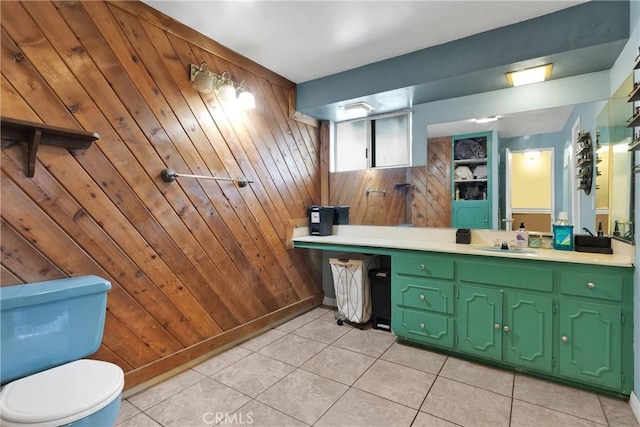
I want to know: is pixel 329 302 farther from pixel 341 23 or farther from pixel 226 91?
pixel 341 23

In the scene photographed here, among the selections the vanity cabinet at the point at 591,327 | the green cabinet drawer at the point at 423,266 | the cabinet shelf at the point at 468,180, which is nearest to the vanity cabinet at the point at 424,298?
the green cabinet drawer at the point at 423,266

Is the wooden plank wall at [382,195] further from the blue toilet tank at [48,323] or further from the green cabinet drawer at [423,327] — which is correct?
the blue toilet tank at [48,323]

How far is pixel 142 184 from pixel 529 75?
2966 millimetres

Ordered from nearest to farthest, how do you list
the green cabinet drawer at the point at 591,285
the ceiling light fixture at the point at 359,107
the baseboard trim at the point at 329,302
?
the green cabinet drawer at the point at 591,285 → the ceiling light fixture at the point at 359,107 → the baseboard trim at the point at 329,302

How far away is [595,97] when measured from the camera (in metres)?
2.36

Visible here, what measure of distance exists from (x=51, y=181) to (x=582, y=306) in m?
3.23

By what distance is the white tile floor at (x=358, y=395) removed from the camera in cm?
178

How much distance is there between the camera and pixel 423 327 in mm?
2584

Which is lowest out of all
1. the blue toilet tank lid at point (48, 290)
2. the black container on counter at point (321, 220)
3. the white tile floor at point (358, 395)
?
the white tile floor at point (358, 395)

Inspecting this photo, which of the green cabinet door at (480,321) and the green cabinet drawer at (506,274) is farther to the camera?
the green cabinet door at (480,321)

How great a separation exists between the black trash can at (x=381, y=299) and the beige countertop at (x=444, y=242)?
355 mm

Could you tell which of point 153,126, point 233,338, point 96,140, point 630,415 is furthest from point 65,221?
point 630,415

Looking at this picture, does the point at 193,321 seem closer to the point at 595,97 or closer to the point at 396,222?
the point at 396,222

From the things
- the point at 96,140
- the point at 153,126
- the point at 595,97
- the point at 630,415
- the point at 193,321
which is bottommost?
the point at 630,415
